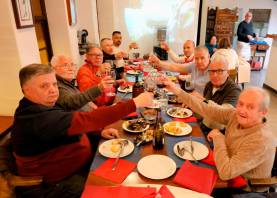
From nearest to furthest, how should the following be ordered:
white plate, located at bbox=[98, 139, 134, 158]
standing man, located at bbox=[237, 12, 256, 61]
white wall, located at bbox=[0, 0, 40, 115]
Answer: white plate, located at bbox=[98, 139, 134, 158] < white wall, located at bbox=[0, 0, 40, 115] < standing man, located at bbox=[237, 12, 256, 61]

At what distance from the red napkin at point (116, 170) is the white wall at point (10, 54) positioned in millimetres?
1502

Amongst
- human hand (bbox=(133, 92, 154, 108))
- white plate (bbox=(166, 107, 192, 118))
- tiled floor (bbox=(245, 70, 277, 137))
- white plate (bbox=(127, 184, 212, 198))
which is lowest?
tiled floor (bbox=(245, 70, 277, 137))

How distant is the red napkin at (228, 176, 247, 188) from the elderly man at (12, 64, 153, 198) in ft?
2.04

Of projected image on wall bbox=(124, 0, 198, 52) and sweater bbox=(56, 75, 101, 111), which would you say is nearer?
sweater bbox=(56, 75, 101, 111)

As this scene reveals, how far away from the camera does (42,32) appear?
3.62m

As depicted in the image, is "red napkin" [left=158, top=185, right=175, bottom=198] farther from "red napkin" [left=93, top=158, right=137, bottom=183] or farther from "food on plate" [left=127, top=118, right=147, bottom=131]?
"food on plate" [left=127, top=118, right=147, bottom=131]


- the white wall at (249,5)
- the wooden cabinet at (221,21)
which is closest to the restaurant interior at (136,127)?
the wooden cabinet at (221,21)

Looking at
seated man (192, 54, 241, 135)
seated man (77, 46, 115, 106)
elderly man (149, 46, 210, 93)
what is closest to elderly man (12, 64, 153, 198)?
seated man (192, 54, 241, 135)

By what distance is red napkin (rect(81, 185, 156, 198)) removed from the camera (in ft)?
3.44

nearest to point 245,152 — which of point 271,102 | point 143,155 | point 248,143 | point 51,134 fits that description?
point 248,143

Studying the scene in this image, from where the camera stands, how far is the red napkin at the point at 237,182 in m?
1.19

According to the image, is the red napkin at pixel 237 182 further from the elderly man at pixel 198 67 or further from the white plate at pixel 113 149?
the elderly man at pixel 198 67

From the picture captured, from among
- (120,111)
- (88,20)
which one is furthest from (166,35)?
(120,111)

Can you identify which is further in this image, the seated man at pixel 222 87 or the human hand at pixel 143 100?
the seated man at pixel 222 87
